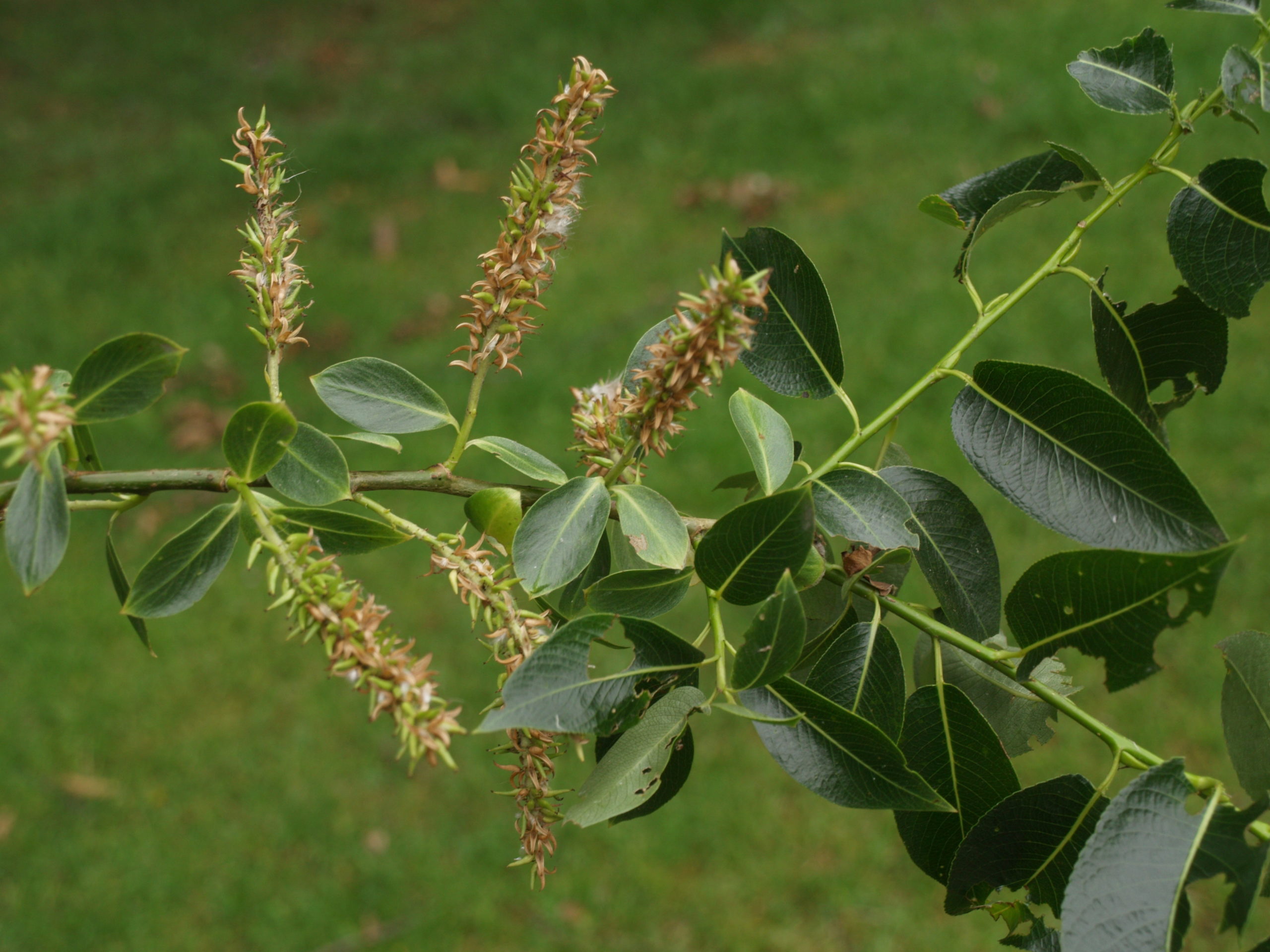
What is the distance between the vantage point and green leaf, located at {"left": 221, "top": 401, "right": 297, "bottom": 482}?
662mm

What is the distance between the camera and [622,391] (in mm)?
765

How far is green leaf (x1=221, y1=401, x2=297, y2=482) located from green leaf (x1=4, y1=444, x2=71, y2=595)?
10 centimetres

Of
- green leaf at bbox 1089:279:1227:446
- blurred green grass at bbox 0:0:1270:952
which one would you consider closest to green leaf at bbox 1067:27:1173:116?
green leaf at bbox 1089:279:1227:446

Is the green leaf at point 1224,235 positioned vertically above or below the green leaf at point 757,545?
above

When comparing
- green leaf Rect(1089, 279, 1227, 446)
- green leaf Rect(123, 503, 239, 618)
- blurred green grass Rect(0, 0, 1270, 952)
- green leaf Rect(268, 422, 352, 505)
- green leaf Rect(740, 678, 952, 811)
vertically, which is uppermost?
green leaf Rect(1089, 279, 1227, 446)

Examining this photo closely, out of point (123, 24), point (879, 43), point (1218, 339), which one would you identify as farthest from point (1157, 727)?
point (123, 24)

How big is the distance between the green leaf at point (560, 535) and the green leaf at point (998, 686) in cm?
31

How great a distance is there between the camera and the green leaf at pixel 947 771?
770 mm

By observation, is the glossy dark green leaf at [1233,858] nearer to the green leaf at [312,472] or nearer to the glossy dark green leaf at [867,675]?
the glossy dark green leaf at [867,675]

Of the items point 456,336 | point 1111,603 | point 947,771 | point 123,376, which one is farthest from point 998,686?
point 456,336

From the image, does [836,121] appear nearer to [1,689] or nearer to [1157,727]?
[1157,727]

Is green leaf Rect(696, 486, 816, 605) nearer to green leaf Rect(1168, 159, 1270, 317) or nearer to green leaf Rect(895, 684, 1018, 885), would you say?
green leaf Rect(895, 684, 1018, 885)

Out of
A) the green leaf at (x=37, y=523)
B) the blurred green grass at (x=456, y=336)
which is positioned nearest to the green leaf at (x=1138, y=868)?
the green leaf at (x=37, y=523)

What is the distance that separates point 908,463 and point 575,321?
389 centimetres
